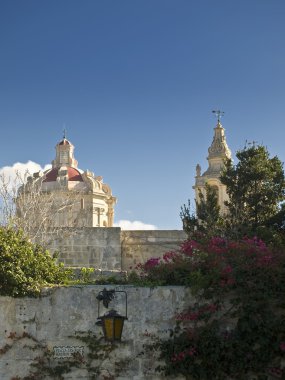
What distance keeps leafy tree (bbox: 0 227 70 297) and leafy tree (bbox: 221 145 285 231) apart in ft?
38.5

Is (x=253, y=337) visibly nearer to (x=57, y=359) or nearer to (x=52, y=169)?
(x=57, y=359)

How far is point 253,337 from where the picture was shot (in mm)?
9805

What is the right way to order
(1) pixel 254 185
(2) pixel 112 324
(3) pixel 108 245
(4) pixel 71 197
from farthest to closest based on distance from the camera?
(4) pixel 71 197 < (3) pixel 108 245 < (1) pixel 254 185 < (2) pixel 112 324

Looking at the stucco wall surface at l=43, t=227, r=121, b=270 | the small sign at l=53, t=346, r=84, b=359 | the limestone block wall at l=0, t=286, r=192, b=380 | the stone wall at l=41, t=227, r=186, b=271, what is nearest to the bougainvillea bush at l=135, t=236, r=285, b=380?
the limestone block wall at l=0, t=286, r=192, b=380

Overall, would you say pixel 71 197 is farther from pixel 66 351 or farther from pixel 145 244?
pixel 66 351

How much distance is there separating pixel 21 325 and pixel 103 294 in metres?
1.39

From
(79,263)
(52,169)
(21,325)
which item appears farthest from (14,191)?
(21,325)

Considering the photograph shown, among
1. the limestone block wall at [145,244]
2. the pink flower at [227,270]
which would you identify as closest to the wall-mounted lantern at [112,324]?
the pink flower at [227,270]

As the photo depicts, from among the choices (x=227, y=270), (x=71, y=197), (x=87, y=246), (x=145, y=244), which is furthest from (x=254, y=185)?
(x=227, y=270)

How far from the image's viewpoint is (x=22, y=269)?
10695mm

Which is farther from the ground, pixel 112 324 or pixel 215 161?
pixel 215 161

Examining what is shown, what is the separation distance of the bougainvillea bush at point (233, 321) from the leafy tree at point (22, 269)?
220cm

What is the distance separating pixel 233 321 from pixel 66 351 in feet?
8.64

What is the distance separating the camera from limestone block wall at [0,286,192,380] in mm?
10234
